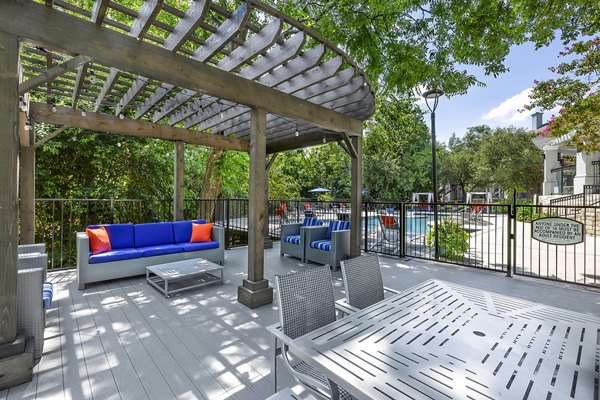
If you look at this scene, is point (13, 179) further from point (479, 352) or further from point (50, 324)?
point (479, 352)

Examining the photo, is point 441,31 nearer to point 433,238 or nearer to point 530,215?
point 433,238

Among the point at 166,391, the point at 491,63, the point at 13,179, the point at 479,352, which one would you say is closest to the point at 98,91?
the point at 13,179

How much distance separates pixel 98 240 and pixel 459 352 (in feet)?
16.2

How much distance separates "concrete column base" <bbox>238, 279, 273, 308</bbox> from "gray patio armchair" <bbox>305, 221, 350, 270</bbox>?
1.90 m

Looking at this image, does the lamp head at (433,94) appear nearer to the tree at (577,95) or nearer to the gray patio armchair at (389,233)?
the tree at (577,95)

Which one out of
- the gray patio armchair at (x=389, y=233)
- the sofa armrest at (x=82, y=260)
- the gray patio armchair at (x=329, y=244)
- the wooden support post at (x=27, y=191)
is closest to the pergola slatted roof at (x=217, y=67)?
the wooden support post at (x=27, y=191)

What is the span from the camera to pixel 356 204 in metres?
5.37

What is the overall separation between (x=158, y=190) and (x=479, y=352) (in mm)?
8687

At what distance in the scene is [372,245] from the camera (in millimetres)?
7559

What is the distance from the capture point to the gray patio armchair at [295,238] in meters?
5.83

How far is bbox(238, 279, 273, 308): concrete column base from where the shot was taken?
3508mm

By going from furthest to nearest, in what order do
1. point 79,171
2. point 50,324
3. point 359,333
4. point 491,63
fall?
1. point 79,171
2. point 491,63
3. point 50,324
4. point 359,333

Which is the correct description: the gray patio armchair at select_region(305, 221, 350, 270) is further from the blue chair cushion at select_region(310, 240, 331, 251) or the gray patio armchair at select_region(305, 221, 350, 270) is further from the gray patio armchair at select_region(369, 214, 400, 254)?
the gray patio armchair at select_region(369, 214, 400, 254)

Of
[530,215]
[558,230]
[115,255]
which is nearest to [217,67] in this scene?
[115,255]
